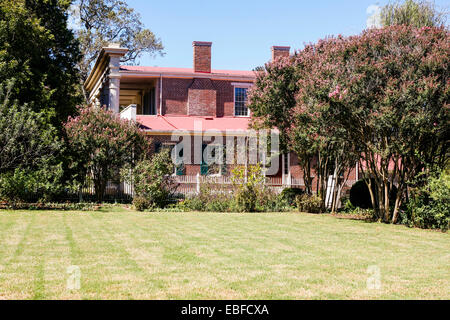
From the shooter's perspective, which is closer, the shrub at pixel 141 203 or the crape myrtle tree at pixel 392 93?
the crape myrtle tree at pixel 392 93

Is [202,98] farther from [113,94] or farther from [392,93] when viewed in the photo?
[392,93]

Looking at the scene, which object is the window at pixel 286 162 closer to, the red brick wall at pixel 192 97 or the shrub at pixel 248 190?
the red brick wall at pixel 192 97

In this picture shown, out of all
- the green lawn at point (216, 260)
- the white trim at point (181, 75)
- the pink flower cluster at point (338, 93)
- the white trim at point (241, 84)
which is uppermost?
the white trim at point (181, 75)

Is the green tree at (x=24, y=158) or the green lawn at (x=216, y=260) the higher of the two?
the green tree at (x=24, y=158)

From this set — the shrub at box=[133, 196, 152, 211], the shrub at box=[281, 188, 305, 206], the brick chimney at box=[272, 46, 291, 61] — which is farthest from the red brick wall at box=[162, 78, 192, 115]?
the shrub at box=[133, 196, 152, 211]

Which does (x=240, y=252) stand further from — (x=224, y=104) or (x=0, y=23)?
(x=224, y=104)

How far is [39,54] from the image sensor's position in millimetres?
26203

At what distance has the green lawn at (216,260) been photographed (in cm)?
688

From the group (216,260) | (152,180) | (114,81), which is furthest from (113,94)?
(216,260)

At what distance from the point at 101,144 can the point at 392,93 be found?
43.2 ft

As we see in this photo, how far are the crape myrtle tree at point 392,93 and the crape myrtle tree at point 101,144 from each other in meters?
9.25

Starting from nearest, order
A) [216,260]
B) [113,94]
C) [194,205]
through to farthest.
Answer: [216,260] < [194,205] < [113,94]

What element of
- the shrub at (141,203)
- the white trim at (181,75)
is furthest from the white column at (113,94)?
the shrub at (141,203)

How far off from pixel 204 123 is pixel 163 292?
88.3 feet
